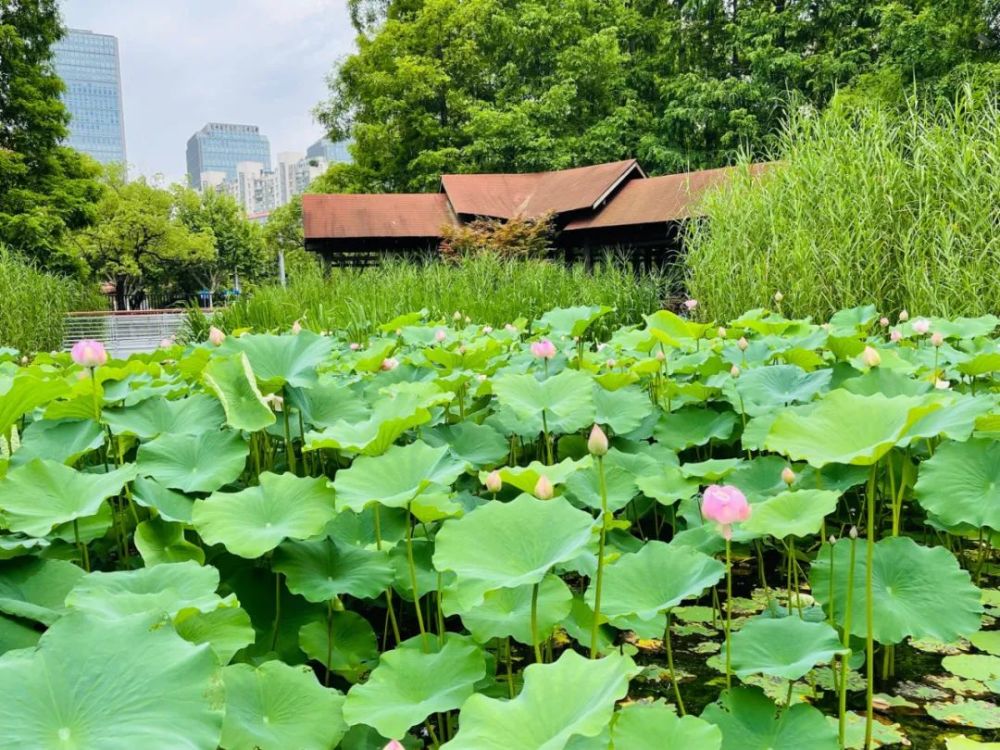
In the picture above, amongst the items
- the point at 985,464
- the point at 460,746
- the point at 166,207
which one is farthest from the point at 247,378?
the point at 166,207

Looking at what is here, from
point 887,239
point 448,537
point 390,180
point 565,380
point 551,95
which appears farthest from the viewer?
point 390,180

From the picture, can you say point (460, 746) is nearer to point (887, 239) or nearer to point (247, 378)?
point (247, 378)

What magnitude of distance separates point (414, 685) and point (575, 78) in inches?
836

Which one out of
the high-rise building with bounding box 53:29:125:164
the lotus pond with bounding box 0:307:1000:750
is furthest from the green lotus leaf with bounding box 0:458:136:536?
the high-rise building with bounding box 53:29:125:164

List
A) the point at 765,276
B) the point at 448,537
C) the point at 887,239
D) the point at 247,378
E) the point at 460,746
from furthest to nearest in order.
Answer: the point at 765,276 < the point at 887,239 < the point at 247,378 < the point at 448,537 < the point at 460,746

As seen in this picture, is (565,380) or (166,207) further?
(166,207)

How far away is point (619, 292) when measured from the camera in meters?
6.84

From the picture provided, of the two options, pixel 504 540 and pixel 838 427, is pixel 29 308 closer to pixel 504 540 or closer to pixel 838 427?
pixel 504 540

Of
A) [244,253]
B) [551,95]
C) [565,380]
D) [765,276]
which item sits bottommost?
[565,380]

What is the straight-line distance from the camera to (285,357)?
1529 millimetres

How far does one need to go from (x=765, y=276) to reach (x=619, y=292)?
222 cm

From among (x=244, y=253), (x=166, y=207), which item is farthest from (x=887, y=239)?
(x=244, y=253)

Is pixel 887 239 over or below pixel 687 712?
over

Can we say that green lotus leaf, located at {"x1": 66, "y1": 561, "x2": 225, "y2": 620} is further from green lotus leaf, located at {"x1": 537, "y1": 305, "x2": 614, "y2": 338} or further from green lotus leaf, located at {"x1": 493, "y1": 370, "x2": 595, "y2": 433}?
green lotus leaf, located at {"x1": 537, "y1": 305, "x2": 614, "y2": 338}
